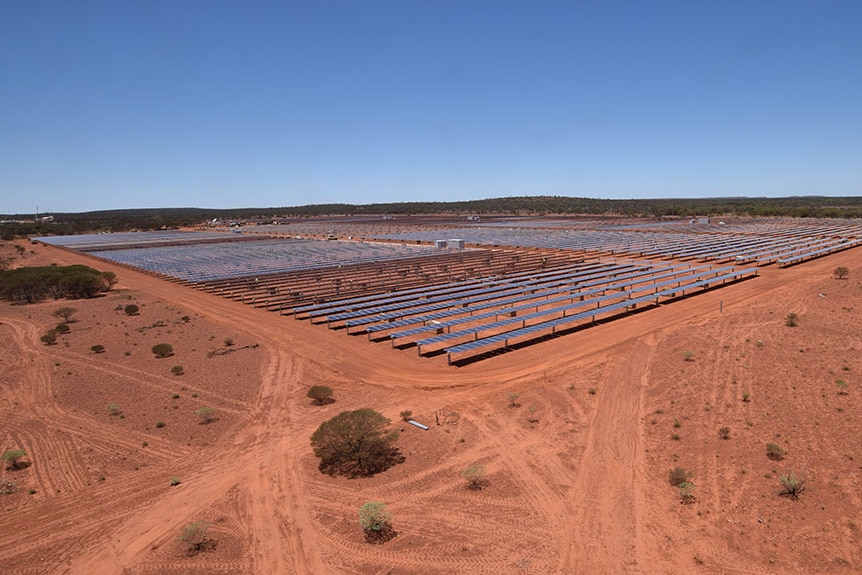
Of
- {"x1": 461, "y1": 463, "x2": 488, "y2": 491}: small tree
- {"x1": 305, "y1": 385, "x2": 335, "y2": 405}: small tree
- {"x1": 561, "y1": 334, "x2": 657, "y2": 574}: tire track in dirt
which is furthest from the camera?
{"x1": 305, "y1": 385, "x2": 335, "y2": 405}: small tree

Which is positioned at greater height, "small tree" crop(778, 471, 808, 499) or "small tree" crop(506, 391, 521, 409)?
"small tree" crop(778, 471, 808, 499)

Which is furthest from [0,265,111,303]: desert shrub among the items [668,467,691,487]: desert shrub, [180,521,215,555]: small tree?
[668,467,691,487]: desert shrub

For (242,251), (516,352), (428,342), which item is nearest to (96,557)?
(428,342)

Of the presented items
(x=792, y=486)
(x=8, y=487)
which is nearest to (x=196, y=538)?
(x=8, y=487)

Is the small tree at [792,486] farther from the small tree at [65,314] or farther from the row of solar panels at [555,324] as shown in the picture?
the small tree at [65,314]

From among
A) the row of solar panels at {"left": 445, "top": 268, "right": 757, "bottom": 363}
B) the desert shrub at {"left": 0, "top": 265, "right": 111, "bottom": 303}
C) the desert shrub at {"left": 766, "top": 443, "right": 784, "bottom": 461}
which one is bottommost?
the desert shrub at {"left": 766, "top": 443, "right": 784, "bottom": 461}

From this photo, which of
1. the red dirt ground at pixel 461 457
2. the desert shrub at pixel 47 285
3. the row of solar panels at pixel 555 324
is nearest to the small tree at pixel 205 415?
the red dirt ground at pixel 461 457

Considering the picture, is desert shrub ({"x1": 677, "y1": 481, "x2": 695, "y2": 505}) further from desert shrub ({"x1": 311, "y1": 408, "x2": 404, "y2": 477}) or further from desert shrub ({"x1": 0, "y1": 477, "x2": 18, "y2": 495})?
desert shrub ({"x1": 0, "y1": 477, "x2": 18, "y2": 495})
